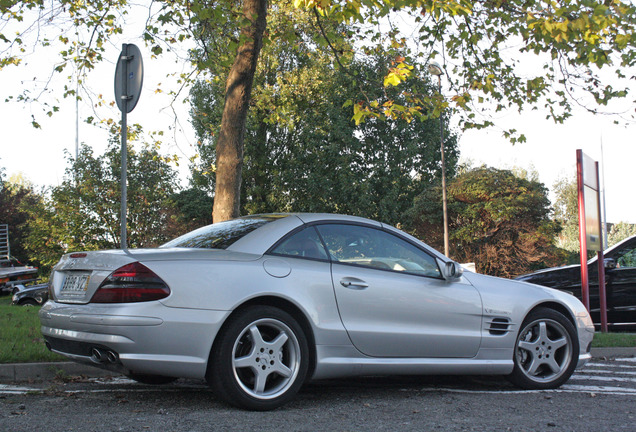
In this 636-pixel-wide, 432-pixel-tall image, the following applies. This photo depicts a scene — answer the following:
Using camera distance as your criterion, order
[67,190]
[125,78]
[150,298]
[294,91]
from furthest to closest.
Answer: [294,91] → [67,190] → [125,78] → [150,298]

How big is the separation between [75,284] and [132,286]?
0.55 metres

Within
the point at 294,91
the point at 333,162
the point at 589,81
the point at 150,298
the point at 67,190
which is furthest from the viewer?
the point at 333,162

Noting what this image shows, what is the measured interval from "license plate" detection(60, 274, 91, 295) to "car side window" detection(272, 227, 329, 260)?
4.18 feet

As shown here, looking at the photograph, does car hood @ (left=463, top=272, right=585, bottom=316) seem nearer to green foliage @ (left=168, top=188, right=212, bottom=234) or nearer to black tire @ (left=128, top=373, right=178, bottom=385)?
black tire @ (left=128, top=373, right=178, bottom=385)

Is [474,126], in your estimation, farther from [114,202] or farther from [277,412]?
[114,202]

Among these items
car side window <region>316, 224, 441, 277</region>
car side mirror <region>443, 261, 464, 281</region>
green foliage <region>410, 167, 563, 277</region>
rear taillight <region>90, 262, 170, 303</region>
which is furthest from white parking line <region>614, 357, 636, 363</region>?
green foliage <region>410, 167, 563, 277</region>

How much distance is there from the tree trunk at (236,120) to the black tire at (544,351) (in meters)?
4.09

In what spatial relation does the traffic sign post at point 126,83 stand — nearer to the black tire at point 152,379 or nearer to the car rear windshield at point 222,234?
the car rear windshield at point 222,234

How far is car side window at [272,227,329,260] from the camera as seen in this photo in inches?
185

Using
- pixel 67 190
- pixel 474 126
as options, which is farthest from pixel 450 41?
pixel 67 190

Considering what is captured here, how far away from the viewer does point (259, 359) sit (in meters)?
4.30

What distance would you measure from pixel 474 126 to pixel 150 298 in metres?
7.85

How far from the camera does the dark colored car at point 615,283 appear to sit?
10.6 metres

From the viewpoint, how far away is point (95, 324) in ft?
13.3
